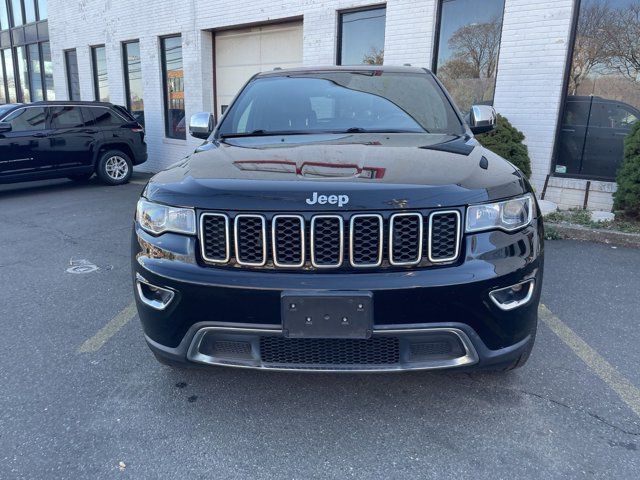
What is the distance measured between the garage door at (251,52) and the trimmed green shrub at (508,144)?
432 cm

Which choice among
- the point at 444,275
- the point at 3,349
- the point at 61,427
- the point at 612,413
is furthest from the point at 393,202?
the point at 3,349

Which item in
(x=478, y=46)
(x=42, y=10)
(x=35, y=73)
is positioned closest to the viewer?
(x=478, y=46)

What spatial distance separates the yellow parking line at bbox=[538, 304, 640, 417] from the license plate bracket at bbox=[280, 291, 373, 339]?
1547 mm

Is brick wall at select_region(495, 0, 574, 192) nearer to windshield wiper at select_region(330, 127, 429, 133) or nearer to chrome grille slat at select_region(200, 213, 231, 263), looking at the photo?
windshield wiper at select_region(330, 127, 429, 133)

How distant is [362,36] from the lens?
8.38 m

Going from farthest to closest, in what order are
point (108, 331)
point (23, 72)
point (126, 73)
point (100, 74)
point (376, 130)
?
1. point (23, 72)
2. point (100, 74)
3. point (126, 73)
4. point (108, 331)
5. point (376, 130)

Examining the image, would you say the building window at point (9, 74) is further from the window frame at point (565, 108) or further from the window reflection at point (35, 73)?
the window frame at point (565, 108)

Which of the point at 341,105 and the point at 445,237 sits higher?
the point at 341,105

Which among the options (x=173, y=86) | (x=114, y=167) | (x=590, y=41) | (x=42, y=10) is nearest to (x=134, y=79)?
(x=173, y=86)

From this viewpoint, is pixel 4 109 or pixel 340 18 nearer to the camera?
pixel 340 18

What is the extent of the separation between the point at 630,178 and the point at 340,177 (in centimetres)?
494

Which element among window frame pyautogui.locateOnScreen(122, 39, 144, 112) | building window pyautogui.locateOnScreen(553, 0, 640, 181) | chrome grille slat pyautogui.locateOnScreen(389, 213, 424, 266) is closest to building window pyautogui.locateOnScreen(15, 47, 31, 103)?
window frame pyautogui.locateOnScreen(122, 39, 144, 112)

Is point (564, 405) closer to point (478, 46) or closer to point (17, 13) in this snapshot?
point (478, 46)

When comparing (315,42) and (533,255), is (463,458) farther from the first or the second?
(315,42)
